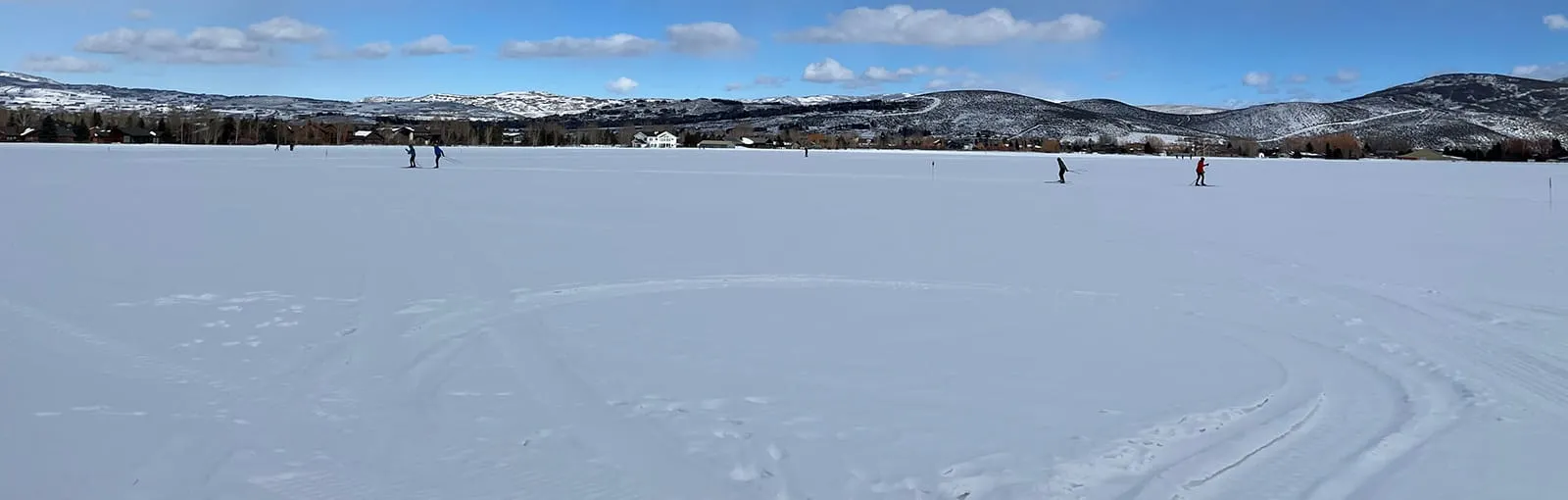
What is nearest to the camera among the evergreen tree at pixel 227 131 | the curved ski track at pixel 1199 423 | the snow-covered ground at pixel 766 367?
the curved ski track at pixel 1199 423

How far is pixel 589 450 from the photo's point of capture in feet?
14.8

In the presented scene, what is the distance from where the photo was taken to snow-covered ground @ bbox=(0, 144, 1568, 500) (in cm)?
425

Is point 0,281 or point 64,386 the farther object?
point 0,281

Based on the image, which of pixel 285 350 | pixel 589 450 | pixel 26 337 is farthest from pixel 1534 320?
pixel 26 337

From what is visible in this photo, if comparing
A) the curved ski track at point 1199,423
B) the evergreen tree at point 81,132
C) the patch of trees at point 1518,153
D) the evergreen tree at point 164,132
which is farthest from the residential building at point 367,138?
the curved ski track at point 1199,423

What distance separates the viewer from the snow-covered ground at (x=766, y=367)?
4246 mm

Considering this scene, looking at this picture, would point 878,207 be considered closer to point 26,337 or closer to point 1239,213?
point 1239,213

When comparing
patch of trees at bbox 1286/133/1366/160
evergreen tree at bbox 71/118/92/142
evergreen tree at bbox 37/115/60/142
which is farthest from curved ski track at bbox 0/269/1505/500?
patch of trees at bbox 1286/133/1366/160

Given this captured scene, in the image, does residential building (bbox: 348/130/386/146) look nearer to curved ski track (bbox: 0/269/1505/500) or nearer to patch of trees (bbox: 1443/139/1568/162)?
patch of trees (bbox: 1443/139/1568/162)

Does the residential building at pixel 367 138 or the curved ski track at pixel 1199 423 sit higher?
the residential building at pixel 367 138

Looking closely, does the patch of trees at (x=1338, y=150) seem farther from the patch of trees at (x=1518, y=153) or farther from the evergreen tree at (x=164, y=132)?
the evergreen tree at (x=164, y=132)

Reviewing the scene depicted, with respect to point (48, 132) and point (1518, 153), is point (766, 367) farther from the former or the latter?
point (1518, 153)

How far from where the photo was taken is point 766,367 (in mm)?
6180

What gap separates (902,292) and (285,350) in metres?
5.02
